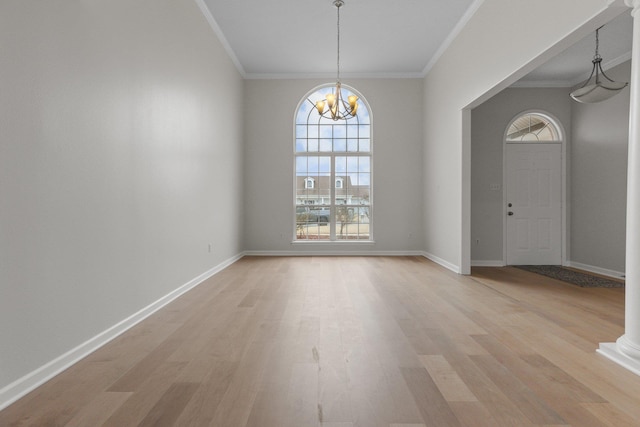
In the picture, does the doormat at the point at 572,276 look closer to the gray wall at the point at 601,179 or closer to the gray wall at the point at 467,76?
the gray wall at the point at 601,179

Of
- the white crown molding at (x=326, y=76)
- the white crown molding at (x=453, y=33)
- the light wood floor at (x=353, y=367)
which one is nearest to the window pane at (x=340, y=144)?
the white crown molding at (x=326, y=76)

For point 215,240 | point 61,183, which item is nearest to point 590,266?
point 215,240

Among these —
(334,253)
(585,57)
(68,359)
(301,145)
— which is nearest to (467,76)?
(585,57)

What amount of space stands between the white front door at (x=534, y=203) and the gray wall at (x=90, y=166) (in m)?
5.09

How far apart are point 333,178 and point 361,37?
2.72 metres

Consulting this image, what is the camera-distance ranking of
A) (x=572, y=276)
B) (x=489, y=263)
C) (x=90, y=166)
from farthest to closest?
(x=489, y=263) < (x=572, y=276) < (x=90, y=166)

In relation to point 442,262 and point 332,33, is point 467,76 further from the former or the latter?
point 442,262

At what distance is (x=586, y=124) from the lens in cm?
604

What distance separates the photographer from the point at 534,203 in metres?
6.36

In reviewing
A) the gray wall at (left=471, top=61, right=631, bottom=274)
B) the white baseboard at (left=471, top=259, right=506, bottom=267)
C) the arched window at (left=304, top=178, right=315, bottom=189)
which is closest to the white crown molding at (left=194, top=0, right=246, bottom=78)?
the arched window at (left=304, top=178, right=315, bottom=189)

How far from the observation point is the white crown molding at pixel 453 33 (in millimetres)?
4805

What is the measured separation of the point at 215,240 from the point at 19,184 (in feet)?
11.6

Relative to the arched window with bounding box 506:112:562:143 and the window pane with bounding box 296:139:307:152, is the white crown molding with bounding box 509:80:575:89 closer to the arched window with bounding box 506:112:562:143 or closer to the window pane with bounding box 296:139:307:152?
the arched window with bounding box 506:112:562:143

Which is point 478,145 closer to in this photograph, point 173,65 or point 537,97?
point 537,97
